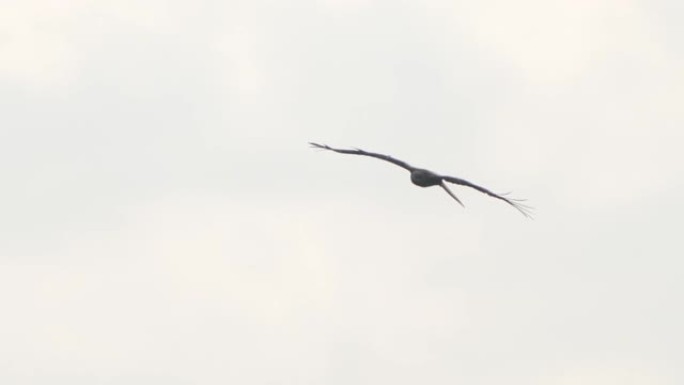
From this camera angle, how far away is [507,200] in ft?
317

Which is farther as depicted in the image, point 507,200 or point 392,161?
point 392,161

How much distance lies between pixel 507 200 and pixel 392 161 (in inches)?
574

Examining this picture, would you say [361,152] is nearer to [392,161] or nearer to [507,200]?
[392,161]

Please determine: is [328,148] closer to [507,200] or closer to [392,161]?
[392,161]

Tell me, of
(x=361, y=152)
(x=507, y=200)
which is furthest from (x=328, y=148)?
(x=507, y=200)

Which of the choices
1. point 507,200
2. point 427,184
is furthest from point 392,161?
point 507,200

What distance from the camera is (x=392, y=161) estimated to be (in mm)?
110438

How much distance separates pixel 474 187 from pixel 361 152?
651 centimetres

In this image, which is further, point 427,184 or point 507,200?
point 427,184

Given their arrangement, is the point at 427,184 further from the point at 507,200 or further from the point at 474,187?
the point at 507,200

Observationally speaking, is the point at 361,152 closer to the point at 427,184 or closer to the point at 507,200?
the point at 427,184

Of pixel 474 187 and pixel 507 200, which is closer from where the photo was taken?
pixel 507 200

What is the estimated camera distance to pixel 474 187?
104 m

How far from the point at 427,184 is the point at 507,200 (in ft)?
41.3
